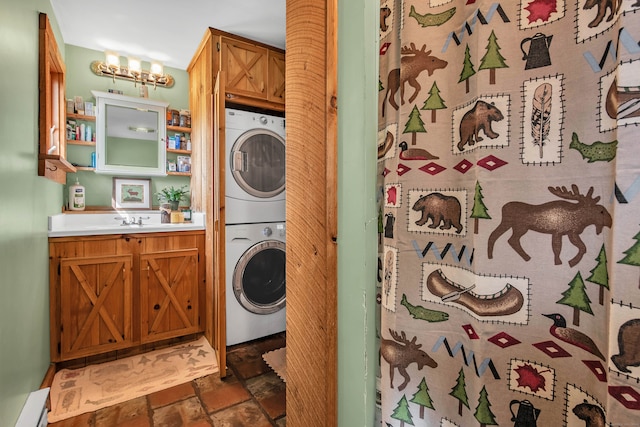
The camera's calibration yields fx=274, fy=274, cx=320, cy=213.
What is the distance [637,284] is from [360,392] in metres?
0.65

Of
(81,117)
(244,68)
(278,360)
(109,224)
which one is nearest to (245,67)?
(244,68)

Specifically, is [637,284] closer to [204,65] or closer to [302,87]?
[302,87]

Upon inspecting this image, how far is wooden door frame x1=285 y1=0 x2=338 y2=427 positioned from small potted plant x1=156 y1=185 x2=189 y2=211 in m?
2.49

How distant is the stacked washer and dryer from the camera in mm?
2359

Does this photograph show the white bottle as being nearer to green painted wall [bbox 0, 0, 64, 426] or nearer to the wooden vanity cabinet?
the wooden vanity cabinet

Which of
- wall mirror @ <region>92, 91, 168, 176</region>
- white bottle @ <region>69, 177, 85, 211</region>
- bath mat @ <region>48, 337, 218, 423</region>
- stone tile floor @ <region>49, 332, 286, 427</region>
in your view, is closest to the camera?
stone tile floor @ <region>49, 332, 286, 427</region>

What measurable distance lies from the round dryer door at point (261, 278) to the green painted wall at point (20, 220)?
4.02 ft

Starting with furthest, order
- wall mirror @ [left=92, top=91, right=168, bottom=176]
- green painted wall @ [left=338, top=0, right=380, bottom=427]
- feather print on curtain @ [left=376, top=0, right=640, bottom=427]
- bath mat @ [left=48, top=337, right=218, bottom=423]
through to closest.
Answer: wall mirror @ [left=92, top=91, right=168, bottom=176] < bath mat @ [left=48, top=337, right=218, bottom=423] < green painted wall @ [left=338, top=0, right=380, bottom=427] < feather print on curtain @ [left=376, top=0, right=640, bottom=427]

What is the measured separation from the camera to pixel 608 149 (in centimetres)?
42

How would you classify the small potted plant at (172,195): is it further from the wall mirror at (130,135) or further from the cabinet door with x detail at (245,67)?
the cabinet door with x detail at (245,67)

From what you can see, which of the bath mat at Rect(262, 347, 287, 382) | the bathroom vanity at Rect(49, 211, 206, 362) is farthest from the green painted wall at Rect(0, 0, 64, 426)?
the bath mat at Rect(262, 347, 287, 382)

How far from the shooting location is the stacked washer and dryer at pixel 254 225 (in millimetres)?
2359

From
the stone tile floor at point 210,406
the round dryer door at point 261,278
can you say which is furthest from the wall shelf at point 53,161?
the stone tile floor at point 210,406

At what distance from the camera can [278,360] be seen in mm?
2182
